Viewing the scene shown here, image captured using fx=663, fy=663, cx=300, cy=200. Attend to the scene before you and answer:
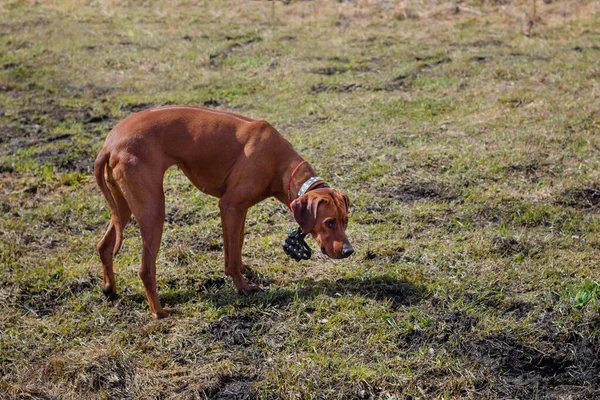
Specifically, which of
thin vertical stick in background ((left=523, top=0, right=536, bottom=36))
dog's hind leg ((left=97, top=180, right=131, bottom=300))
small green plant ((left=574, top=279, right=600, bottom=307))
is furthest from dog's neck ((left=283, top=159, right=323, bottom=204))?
thin vertical stick in background ((left=523, top=0, right=536, bottom=36))

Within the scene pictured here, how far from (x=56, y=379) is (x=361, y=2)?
45.6 feet

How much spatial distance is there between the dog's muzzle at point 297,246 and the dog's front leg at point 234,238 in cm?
40

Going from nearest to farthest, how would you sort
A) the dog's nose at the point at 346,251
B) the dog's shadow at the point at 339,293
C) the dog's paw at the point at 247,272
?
the dog's nose at the point at 346,251
the dog's shadow at the point at 339,293
the dog's paw at the point at 247,272

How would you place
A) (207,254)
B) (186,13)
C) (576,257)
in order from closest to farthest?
(576,257) → (207,254) → (186,13)

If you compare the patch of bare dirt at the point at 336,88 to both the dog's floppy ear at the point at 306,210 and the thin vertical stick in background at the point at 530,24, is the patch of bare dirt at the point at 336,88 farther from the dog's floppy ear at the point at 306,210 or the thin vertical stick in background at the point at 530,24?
the dog's floppy ear at the point at 306,210

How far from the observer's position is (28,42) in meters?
14.5

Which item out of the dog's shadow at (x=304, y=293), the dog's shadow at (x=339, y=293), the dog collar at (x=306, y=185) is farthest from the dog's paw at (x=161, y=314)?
the dog collar at (x=306, y=185)

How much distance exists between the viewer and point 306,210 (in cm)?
498

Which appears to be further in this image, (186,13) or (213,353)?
(186,13)

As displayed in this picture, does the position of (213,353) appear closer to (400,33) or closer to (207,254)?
(207,254)

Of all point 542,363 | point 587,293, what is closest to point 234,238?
point 542,363

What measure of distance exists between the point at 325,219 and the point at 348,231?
1535mm

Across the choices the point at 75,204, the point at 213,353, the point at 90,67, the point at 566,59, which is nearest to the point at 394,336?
the point at 213,353

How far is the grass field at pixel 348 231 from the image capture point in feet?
14.8
